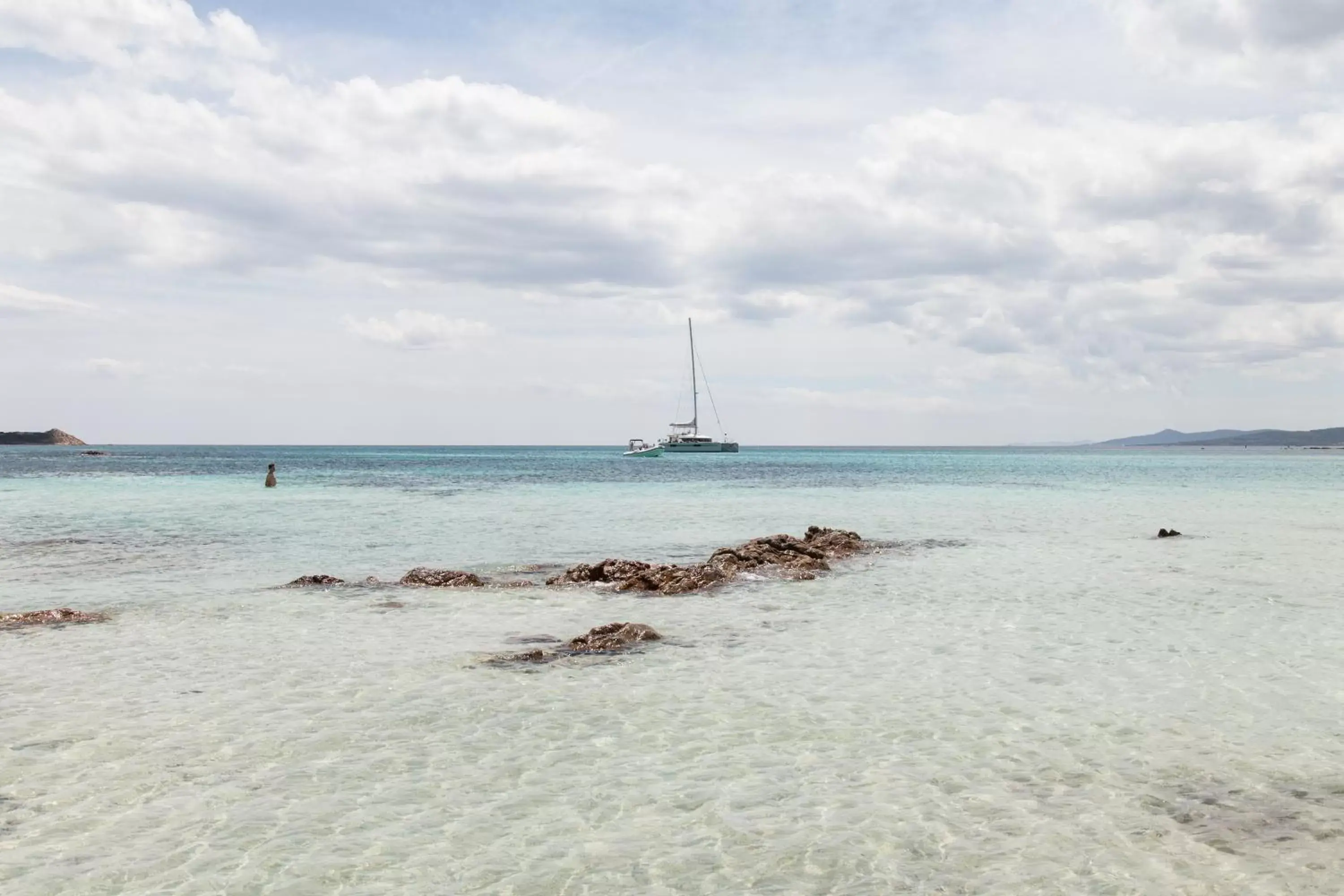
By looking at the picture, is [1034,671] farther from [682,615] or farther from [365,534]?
[365,534]

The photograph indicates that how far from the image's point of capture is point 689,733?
9.94 meters

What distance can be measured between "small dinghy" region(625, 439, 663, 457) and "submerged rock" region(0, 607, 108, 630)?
141 meters

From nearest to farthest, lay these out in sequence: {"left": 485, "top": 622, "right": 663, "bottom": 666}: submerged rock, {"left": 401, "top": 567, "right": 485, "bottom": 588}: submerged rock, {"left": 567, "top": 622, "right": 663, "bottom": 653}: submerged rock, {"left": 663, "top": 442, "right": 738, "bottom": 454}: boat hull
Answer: {"left": 485, "top": 622, "right": 663, "bottom": 666}: submerged rock < {"left": 567, "top": 622, "right": 663, "bottom": 653}: submerged rock < {"left": 401, "top": 567, "right": 485, "bottom": 588}: submerged rock < {"left": 663, "top": 442, "right": 738, "bottom": 454}: boat hull

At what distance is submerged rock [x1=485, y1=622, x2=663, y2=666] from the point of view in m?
13.2

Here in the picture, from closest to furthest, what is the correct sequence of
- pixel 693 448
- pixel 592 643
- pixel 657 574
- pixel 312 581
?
pixel 592 643
pixel 657 574
pixel 312 581
pixel 693 448

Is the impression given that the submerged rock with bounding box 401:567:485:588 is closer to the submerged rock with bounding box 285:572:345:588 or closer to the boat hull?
the submerged rock with bounding box 285:572:345:588

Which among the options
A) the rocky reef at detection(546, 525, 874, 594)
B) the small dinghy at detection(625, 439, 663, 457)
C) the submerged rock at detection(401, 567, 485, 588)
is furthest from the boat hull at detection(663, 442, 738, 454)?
the submerged rock at detection(401, 567, 485, 588)

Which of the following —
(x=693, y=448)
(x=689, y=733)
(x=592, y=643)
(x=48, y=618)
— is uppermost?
(x=693, y=448)

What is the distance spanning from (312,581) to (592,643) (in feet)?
31.9

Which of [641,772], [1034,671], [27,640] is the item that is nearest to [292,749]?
[641,772]

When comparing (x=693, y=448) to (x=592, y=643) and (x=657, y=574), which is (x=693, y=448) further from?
(x=592, y=643)

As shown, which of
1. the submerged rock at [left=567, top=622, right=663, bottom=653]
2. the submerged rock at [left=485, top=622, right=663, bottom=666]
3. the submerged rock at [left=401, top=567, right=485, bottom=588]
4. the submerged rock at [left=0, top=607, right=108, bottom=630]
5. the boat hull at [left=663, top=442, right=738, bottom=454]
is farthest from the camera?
the boat hull at [left=663, top=442, right=738, bottom=454]

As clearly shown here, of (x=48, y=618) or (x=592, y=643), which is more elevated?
(x=48, y=618)

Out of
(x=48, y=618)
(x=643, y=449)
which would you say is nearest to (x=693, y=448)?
(x=643, y=449)
